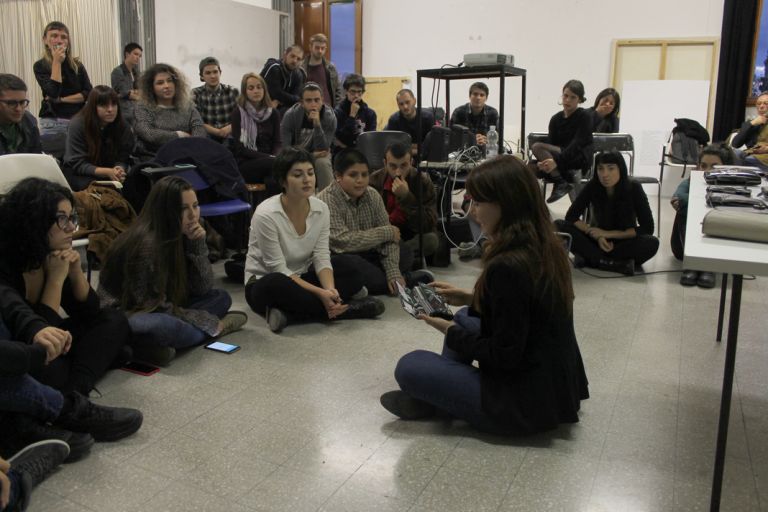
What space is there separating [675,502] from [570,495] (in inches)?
9.8

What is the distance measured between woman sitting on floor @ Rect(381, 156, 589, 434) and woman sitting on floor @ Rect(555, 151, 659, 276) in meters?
2.21

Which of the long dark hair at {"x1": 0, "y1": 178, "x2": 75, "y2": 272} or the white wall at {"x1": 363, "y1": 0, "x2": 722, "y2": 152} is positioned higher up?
the white wall at {"x1": 363, "y1": 0, "x2": 722, "y2": 152}

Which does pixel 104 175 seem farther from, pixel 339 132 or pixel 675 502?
pixel 675 502

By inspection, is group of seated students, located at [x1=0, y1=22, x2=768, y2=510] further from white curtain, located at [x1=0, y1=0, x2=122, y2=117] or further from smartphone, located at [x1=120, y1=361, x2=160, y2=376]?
white curtain, located at [x1=0, y1=0, x2=122, y2=117]

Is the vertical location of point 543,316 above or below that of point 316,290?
above

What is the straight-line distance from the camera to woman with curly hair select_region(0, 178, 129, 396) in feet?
5.82

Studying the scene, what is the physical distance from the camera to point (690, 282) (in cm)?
359

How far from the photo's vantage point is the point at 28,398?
65.1 inches

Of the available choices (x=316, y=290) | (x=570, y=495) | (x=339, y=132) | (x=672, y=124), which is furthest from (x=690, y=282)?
(x=672, y=124)

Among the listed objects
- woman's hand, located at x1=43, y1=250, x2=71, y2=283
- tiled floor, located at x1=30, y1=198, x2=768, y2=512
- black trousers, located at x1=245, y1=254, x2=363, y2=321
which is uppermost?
woman's hand, located at x1=43, y1=250, x2=71, y2=283

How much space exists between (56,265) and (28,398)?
475mm

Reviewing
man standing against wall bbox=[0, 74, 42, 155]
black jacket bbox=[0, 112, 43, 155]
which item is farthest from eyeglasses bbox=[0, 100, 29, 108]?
black jacket bbox=[0, 112, 43, 155]

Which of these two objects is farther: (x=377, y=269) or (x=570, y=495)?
(x=377, y=269)

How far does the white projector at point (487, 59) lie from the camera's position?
12.5 feet
